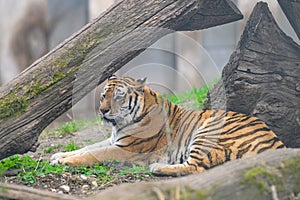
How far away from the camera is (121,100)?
6.28 m

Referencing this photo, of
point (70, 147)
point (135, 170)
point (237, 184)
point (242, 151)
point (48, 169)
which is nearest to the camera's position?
point (237, 184)

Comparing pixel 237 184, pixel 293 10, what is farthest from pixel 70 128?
pixel 237 184

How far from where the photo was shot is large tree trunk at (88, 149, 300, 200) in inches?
120

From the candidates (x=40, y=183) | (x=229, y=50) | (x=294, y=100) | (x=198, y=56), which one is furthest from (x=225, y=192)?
(x=229, y=50)

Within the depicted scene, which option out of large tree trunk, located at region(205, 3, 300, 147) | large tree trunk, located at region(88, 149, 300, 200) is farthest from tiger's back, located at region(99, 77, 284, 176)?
large tree trunk, located at region(88, 149, 300, 200)

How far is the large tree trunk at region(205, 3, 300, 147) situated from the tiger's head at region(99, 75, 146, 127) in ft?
3.03

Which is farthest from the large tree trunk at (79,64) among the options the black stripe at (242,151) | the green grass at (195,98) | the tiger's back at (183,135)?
the green grass at (195,98)

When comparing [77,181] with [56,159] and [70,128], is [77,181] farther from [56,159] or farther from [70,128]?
[70,128]

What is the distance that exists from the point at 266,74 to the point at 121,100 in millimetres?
1494

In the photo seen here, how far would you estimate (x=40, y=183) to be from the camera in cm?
521

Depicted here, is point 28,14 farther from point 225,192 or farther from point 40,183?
point 225,192

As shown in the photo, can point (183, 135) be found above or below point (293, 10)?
below

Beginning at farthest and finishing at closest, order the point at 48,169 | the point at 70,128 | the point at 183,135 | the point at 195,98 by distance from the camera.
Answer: the point at 70,128 < the point at 195,98 < the point at 183,135 < the point at 48,169

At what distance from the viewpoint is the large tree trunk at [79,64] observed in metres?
5.25
